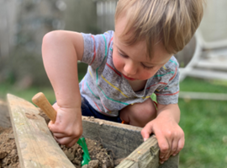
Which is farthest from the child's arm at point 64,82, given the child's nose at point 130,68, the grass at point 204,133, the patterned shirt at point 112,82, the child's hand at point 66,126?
the grass at point 204,133

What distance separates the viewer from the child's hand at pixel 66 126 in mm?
847

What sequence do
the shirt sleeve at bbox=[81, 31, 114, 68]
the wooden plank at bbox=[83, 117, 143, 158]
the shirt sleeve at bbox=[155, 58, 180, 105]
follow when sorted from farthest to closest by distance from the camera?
the shirt sleeve at bbox=[155, 58, 180, 105], the shirt sleeve at bbox=[81, 31, 114, 68], the wooden plank at bbox=[83, 117, 143, 158]

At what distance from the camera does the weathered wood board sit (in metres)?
0.60

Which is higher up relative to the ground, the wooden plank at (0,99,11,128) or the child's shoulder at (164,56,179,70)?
the child's shoulder at (164,56,179,70)

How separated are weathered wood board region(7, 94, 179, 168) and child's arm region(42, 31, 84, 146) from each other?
0.24 feet

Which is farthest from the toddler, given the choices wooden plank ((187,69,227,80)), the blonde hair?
wooden plank ((187,69,227,80))

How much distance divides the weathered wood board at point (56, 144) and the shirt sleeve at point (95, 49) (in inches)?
11.7

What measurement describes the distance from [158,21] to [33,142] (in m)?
0.57

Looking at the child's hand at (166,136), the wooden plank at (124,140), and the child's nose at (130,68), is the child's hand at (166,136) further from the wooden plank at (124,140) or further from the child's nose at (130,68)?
the child's nose at (130,68)

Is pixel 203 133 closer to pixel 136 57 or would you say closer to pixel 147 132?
pixel 147 132

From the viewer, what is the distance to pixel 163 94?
1.21m

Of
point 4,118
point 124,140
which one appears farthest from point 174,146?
point 4,118

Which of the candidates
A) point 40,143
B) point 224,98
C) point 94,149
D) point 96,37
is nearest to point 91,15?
point 224,98

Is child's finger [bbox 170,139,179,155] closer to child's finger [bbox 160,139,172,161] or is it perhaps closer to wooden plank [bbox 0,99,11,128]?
child's finger [bbox 160,139,172,161]
